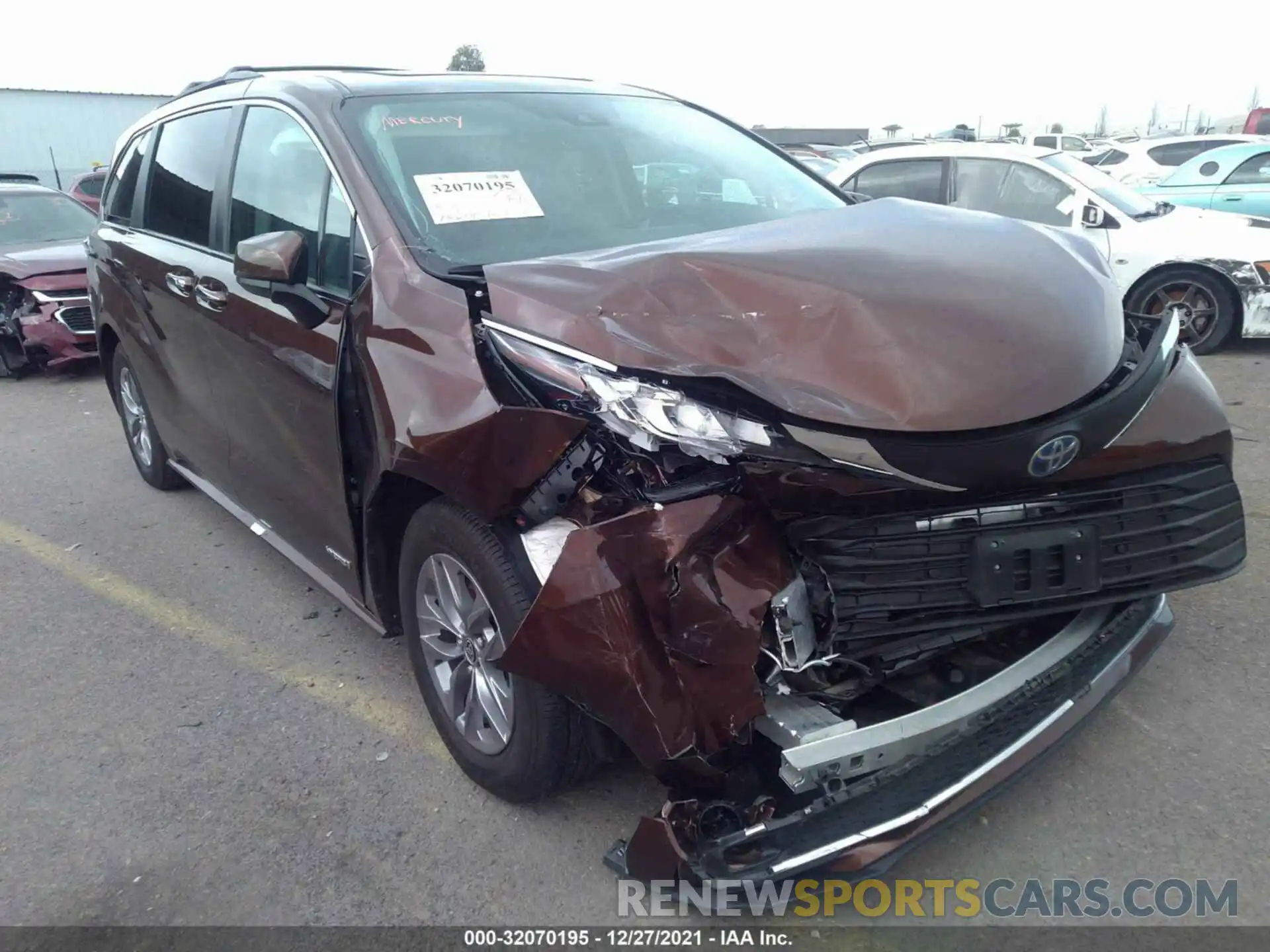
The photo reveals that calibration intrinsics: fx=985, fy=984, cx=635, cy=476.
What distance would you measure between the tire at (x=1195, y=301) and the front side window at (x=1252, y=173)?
3264 mm

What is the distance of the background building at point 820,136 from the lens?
102 feet

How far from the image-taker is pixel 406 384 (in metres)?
2.52

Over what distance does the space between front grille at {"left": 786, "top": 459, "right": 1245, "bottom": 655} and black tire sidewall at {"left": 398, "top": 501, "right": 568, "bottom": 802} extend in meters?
0.69

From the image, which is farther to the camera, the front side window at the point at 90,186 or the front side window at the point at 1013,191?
the front side window at the point at 90,186

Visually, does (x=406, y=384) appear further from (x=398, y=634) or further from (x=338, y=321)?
(x=398, y=634)

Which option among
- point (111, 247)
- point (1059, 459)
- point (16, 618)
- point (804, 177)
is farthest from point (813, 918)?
point (111, 247)

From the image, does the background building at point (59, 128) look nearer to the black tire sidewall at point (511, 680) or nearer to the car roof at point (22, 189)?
the car roof at point (22, 189)

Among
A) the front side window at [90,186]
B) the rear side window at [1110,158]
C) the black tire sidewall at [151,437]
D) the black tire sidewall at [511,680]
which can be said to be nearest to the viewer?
the black tire sidewall at [511,680]

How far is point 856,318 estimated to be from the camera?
224 centimetres

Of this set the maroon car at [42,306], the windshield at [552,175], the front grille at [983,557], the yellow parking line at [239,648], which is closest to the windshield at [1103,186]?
the windshield at [552,175]

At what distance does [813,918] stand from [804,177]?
2.71 metres

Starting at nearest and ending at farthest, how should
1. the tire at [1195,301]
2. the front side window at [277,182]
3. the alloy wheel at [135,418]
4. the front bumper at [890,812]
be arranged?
the front bumper at [890,812] → the front side window at [277,182] → the alloy wheel at [135,418] → the tire at [1195,301]

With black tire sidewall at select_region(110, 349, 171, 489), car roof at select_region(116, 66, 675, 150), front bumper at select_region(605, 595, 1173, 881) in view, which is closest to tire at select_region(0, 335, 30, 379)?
black tire sidewall at select_region(110, 349, 171, 489)

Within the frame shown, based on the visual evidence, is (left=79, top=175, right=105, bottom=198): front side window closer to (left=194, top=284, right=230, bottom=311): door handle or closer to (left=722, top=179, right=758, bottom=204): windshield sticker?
(left=194, top=284, right=230, bottom=311): door handle
